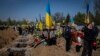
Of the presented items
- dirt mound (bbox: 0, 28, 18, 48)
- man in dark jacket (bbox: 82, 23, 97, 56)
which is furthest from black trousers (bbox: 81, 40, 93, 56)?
dirt mound (bbox: 0, 28, 18, 48)

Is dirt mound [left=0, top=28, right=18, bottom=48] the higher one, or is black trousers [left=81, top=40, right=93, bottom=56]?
black trousers [left=81, top=40, right=93, bottom=56]

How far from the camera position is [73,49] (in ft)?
57.2

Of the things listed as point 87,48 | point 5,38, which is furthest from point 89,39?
point 5,38

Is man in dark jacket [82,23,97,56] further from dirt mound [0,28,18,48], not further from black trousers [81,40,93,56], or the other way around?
dirt mound [0,28,18,48]

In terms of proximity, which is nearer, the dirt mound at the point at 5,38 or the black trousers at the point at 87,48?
the black trousers at the point at 87,48

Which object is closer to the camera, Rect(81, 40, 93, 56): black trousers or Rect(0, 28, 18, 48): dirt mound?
Rect(81, 40, 93, 56): black trousers

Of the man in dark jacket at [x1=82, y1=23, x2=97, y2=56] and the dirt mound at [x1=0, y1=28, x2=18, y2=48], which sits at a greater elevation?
the man in dark jacket at [x1=82, y1=23, x2=97, y2=56]

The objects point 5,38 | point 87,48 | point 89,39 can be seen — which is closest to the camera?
point 87,48

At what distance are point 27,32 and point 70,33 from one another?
32.4 m

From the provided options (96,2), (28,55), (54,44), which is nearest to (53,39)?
(54,44)

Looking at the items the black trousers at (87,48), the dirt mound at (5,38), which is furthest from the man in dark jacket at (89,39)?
the dirt mound at (5,38)

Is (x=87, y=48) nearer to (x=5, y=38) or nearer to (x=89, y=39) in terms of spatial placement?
(x=89, y=39)

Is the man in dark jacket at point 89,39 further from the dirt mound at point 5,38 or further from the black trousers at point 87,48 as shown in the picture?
the dirt mound at point 5,38

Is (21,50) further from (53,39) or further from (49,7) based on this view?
(49,7)
